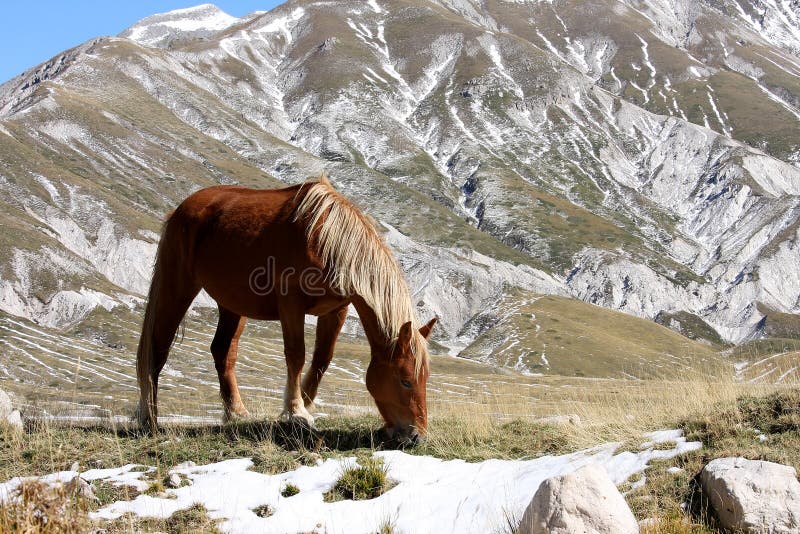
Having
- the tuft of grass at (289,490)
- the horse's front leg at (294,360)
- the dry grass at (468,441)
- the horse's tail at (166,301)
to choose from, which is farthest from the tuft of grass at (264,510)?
the horse's tail at (166,301)

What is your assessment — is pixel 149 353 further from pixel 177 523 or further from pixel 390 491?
pixel 390 491

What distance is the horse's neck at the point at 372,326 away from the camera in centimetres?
907

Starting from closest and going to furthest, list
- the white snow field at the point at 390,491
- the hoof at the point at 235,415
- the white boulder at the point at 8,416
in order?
the white snow field at the point at 390,491, the white boulder at the point at 8,416, the hoof at the point at 235,415

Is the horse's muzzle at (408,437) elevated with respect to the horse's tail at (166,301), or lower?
lower

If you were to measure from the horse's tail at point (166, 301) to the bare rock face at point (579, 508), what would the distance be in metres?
7.24

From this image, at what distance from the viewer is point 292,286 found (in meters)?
9.44

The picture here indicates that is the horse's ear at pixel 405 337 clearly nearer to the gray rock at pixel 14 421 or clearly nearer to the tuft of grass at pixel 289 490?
the tuft of grass at pixel 289 490

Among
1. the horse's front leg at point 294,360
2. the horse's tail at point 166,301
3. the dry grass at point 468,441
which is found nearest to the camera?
the dry grass at point 468,441

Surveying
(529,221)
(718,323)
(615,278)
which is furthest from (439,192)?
(718,323)

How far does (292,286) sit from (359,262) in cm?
96

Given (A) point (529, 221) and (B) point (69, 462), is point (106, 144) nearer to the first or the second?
(A) point (529, 221)

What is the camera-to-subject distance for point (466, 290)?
449ft

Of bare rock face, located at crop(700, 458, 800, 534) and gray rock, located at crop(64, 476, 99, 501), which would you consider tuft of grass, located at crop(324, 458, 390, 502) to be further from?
bare rock face, located at crop(700, 458, 800, 534)

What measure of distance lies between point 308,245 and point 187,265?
273 centimetres
